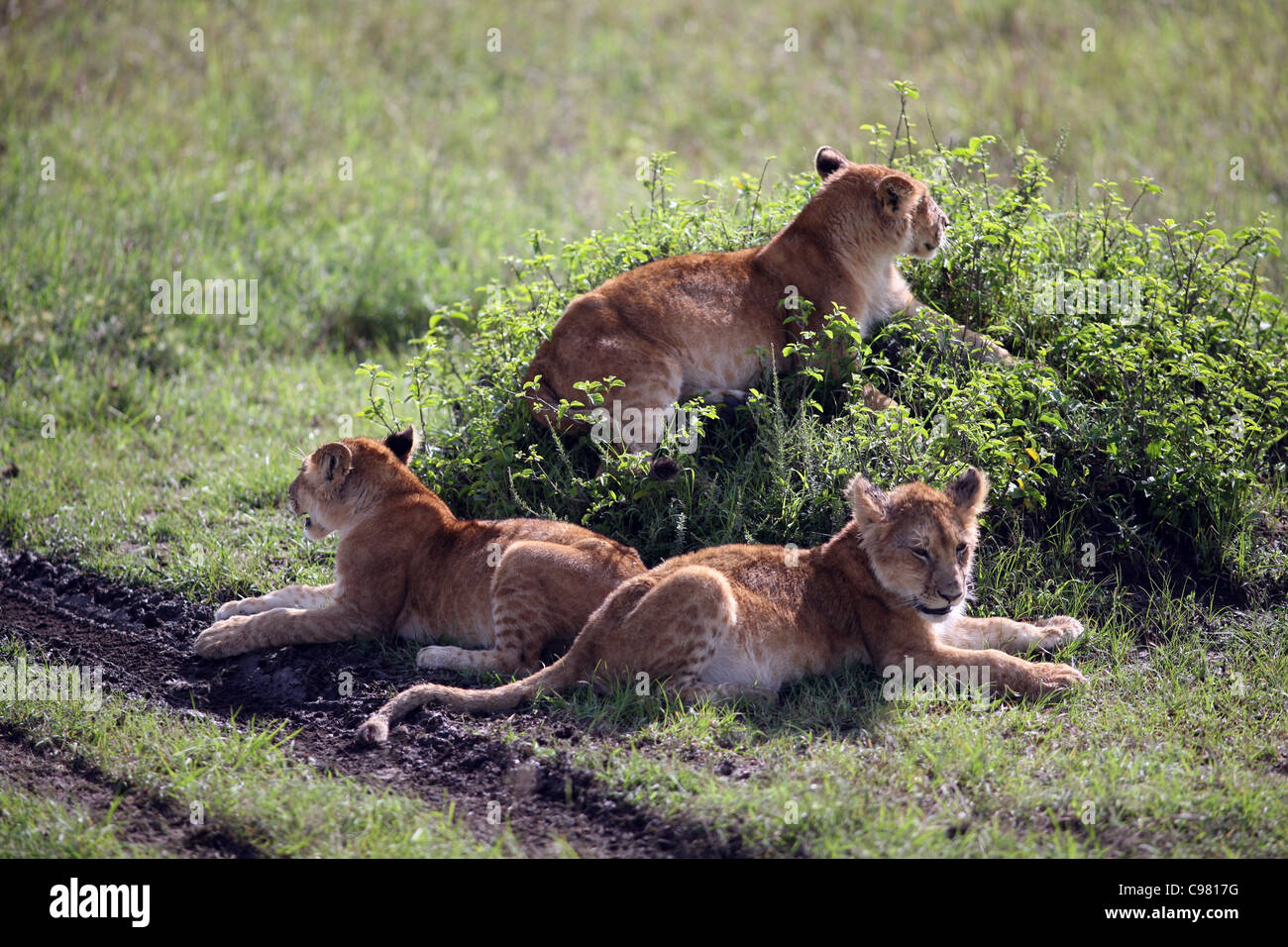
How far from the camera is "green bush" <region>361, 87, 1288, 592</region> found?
718 centimetres

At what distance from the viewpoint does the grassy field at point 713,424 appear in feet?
17.7

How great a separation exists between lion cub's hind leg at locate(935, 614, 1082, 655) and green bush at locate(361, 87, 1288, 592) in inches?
33.2

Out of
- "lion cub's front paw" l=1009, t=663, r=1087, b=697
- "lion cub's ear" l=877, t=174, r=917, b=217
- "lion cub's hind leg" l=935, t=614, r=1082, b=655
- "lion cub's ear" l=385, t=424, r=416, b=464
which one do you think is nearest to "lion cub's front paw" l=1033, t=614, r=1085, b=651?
"lion cub's hind leg" l=935, t=614, r=1082, b=655

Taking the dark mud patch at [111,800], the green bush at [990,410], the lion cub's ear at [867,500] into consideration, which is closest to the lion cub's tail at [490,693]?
the dark mud patch at [111,800]

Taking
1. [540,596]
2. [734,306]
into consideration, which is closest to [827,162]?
[734,306]

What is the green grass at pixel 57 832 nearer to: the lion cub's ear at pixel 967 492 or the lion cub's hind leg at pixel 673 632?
the lion cub's hind leg at pixel 673 632

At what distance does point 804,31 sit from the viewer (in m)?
17.1

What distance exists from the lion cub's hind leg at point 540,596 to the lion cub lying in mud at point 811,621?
29 centimetres

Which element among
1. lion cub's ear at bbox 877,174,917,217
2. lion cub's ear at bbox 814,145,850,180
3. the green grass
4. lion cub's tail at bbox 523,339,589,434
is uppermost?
lion cub's ear at bbox 814,145,850,180

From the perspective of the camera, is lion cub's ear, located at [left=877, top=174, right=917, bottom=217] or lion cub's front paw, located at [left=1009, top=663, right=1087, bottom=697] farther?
lion cub's ear, located at [left=877, top=174, right=917, bottom=217]

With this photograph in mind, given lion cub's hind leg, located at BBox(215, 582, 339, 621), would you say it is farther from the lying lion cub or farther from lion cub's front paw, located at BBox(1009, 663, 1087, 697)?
lion cub's front paw, located at BBox(1009, 663, 1087, 697)
